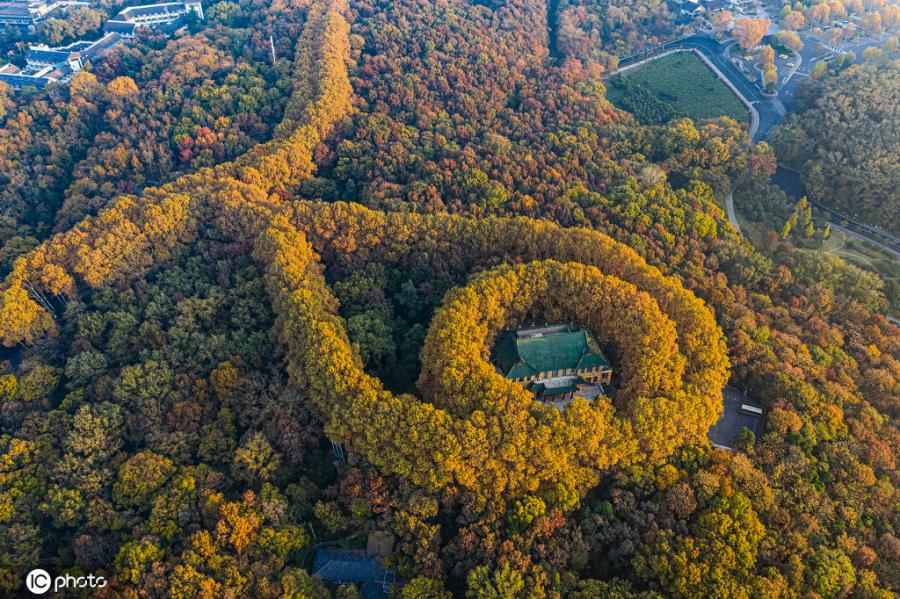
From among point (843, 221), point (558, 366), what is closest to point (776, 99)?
point (843, 221)

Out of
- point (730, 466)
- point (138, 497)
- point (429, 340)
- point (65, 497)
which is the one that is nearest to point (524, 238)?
point (429, 340)

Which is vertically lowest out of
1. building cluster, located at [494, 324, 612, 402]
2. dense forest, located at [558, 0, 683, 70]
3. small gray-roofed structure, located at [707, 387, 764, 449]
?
small gray-roofed structure, located at [707, 387, 764, 449]

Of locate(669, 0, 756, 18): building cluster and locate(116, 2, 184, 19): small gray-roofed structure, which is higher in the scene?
locate(669, 0, 756, 18): building cluster

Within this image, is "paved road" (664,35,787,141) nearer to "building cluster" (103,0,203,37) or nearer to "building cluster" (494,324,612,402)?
"building cluster" (494,324,612,402)

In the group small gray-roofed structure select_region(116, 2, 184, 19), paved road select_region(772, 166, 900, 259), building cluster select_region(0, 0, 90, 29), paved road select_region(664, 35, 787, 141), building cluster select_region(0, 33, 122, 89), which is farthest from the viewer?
building cluster select_region(0, 0, 90, 29)

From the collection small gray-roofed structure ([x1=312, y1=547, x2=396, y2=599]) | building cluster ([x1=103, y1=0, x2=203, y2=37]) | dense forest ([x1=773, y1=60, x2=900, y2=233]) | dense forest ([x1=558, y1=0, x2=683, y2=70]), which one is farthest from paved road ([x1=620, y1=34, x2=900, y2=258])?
building cluster ([x1=103, y1=0, x2=203, y2=37])

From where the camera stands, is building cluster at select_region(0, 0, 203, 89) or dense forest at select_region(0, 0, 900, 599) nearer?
dense forest at select_region(0, 0, 900, 599)
